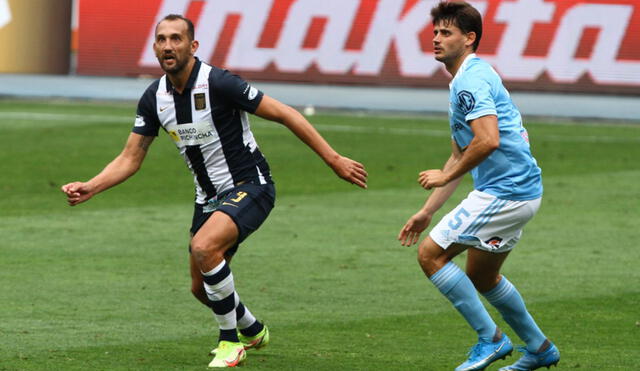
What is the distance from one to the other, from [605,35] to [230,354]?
2347 centimetres

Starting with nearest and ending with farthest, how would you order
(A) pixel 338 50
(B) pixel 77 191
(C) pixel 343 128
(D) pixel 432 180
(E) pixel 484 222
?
(D) pixel 432 180, (E) pixel 484 222, (B) pixel 77 191, (C) pixel 343 128, (A) pixel 338 50

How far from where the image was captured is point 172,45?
8.21 meters

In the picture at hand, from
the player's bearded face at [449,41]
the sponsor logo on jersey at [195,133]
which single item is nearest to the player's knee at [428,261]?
the player's bearded face at [449,41]

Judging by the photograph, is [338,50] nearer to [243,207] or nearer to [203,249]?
[243,207]

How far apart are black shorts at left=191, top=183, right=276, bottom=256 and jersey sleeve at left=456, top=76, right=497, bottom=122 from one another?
4.98 feet

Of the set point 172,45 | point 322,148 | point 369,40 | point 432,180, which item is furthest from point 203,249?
point 369,40

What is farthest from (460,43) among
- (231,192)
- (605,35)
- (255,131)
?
(605,35)

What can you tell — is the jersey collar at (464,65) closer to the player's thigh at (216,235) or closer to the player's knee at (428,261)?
the player's knee at (428,261)

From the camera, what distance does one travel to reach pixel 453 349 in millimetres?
8727

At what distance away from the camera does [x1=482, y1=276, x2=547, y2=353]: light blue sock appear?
25.9ft

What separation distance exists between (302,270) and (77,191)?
3.68 m

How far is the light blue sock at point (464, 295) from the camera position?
25.0ft

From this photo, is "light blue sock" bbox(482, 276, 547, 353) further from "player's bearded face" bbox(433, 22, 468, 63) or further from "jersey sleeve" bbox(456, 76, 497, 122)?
"player's bearded face" bbox(433, 22, 468, 63)

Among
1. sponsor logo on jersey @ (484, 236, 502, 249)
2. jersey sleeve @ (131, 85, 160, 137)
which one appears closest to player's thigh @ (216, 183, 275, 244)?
jersey sleeve @ (131, 85, 160, 137)
